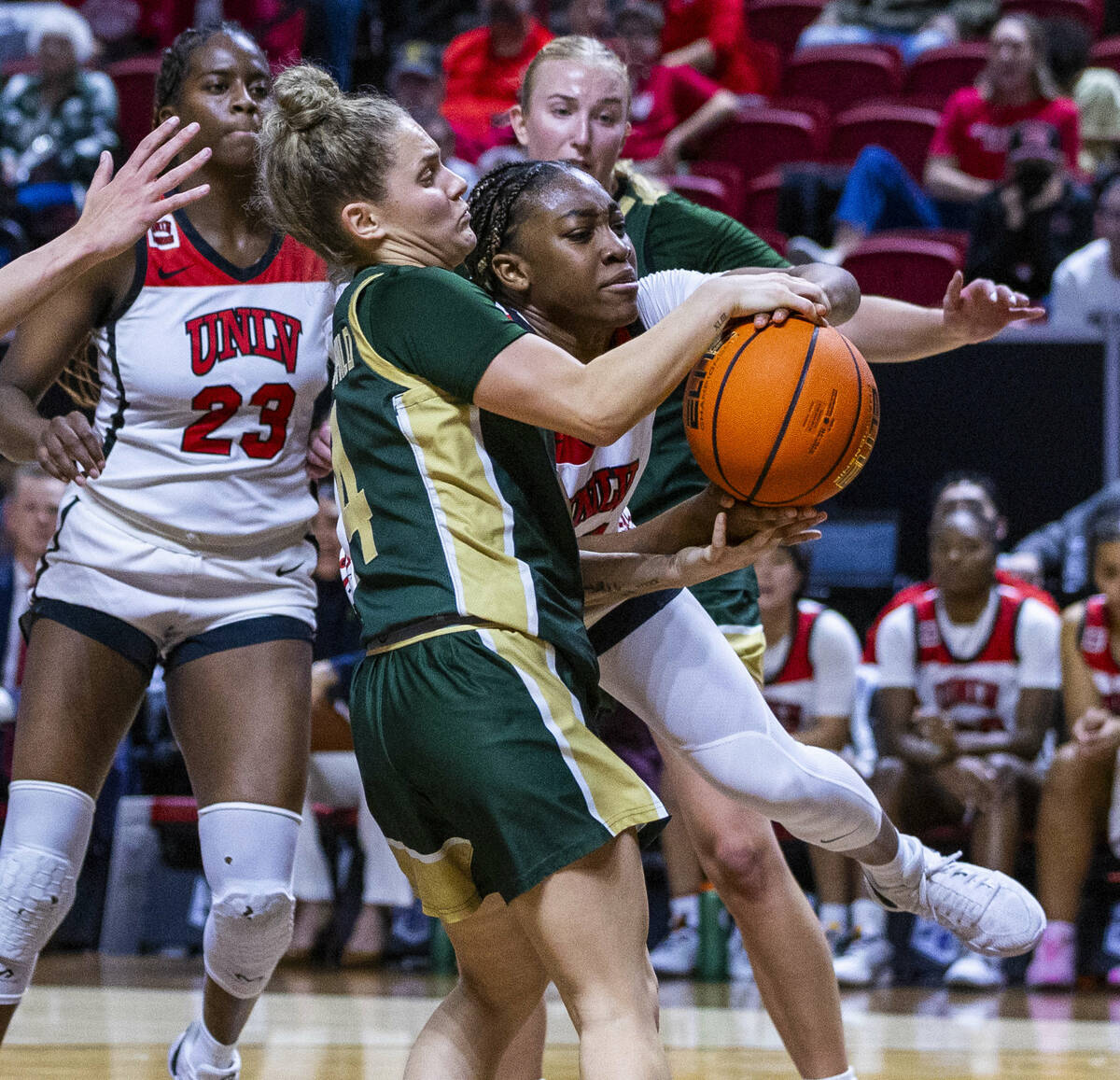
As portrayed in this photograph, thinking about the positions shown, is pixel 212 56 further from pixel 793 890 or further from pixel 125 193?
pixel 793 890

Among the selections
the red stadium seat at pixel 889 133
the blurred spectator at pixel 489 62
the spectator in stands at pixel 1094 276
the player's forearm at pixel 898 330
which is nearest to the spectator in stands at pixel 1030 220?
the spectator in stands at pixel 1094 276

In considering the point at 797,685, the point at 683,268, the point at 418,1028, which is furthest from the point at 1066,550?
the point at 683,268

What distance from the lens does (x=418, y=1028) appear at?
15.4 ft

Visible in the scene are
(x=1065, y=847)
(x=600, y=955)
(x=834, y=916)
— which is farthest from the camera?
(x=834, y=916)

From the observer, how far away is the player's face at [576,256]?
2510mm

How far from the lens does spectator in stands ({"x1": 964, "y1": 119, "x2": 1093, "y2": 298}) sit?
7934 millimetres

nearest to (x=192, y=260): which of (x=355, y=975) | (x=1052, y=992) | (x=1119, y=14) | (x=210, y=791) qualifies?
(x=210, y=791)

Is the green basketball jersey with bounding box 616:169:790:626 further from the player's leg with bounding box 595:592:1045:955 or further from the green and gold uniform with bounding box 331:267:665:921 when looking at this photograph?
the green and gold uniform with bounding box 331:267:665:921

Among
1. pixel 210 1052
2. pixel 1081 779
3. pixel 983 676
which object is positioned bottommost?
pixel 1081 779

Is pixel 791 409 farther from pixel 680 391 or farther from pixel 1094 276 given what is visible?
pixel 1094 276

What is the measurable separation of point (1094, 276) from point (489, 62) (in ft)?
13.6

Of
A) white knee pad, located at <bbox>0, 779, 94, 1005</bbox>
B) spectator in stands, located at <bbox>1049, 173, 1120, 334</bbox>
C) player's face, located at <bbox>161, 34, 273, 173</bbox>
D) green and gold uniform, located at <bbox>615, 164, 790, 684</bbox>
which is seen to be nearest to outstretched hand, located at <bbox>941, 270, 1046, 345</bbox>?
green and gold uniform, located at <bbox>615, 164, 790, 684</bbox>

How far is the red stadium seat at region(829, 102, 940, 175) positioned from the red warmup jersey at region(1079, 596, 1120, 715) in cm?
430

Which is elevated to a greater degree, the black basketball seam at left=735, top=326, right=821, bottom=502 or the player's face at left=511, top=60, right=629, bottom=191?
the player's face at left=511, top=60, right=629, bottom=191
